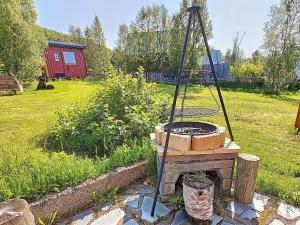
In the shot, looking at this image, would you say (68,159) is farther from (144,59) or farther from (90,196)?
(144,59)

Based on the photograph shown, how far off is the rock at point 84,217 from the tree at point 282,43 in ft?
47.1

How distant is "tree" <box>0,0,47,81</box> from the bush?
30.0 feet

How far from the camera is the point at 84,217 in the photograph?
232cm

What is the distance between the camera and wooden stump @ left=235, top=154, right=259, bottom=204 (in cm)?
240

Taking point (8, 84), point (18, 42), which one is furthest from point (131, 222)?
point (18, 42)

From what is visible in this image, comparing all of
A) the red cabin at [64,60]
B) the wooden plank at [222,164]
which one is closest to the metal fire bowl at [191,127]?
the wooden plank at [222,164]

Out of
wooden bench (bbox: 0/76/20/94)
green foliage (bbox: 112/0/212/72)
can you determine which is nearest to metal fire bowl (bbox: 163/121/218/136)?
wooden bench (bbox: 0/76/20/94)

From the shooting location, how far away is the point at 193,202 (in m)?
2.12

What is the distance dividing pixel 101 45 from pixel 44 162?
23.8 metres

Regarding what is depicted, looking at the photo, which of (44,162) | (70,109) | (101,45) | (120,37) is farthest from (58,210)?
(101,45)

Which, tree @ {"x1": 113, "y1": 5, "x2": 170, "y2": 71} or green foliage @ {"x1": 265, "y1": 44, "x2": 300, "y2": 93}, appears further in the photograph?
tree @ {"x1": 113, "y1": 5, "x2": 170, "y2": 71}

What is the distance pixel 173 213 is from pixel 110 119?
1778 mm

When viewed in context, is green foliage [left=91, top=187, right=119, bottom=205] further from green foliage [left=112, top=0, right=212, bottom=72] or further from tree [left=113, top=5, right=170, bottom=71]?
tree [left=113, top=5, right=170, bottom=71]

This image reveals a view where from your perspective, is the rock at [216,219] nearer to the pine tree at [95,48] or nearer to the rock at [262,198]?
the rock at [262,198]
